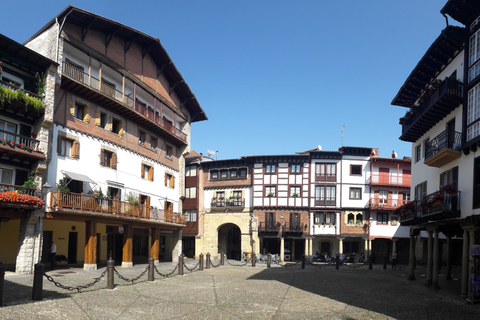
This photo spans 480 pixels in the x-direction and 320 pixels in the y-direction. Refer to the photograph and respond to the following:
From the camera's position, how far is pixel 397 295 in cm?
1920

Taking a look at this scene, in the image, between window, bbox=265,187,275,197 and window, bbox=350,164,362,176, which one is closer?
window, bbox=350,164,362,176

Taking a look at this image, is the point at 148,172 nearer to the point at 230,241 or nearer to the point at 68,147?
the point at 68,147

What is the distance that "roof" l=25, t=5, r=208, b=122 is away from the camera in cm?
2650

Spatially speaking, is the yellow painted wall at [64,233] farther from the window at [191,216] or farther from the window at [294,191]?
the window at [294,191]

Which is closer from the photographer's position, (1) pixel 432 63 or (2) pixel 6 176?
(2) pixel 6 176

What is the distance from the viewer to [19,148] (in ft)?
72.5

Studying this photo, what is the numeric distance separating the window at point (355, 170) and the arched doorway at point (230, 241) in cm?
1516

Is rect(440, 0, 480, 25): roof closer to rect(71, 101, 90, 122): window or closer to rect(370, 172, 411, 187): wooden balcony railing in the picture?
rect(71, 101, 90, 122): window

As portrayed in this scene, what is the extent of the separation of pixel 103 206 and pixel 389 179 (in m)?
32.2

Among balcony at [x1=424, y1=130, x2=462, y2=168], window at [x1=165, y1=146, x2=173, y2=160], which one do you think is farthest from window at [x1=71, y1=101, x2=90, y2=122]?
balcony at [x1=424, y1=130, x2=462, y2=168]

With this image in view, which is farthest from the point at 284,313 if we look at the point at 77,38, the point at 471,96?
the point at 77,38

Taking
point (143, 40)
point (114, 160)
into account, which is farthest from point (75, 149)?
point (143, 40)

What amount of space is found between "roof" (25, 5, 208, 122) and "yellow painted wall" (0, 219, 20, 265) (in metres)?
11.7

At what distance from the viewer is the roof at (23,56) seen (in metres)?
21.8
